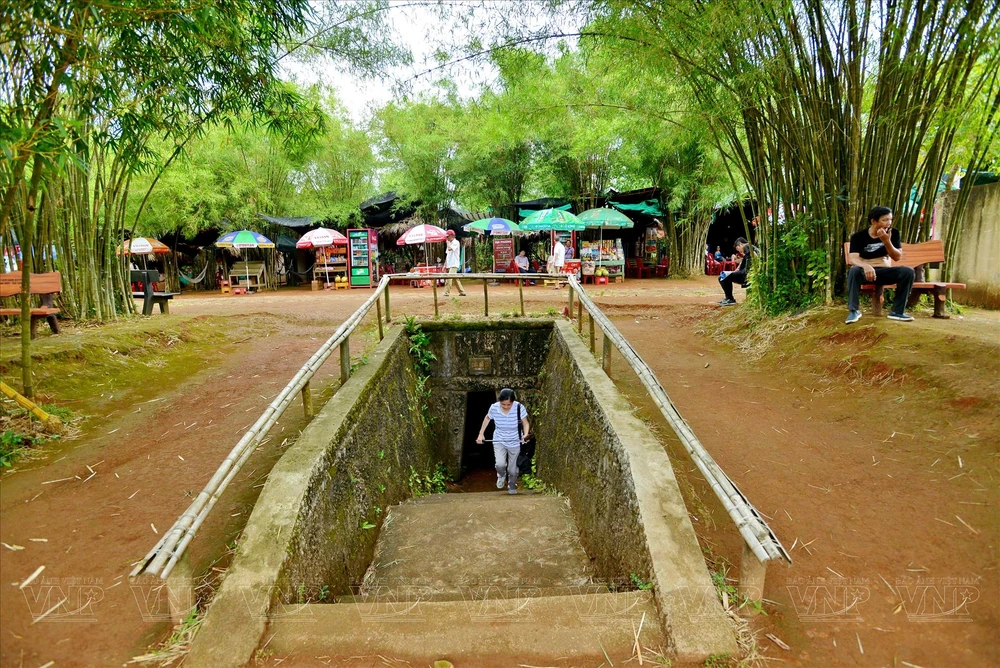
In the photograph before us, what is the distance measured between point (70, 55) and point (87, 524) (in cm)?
266

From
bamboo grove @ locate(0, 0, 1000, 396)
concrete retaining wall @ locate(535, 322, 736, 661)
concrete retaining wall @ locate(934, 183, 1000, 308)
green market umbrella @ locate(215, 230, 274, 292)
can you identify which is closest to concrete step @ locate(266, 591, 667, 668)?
concrete retaining wall @ locate(535, 322, 736, 661)

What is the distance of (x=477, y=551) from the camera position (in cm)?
317

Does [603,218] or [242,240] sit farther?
[242,240]

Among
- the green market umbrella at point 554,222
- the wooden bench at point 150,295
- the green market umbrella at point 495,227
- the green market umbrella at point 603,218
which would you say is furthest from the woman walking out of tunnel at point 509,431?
the green market umbrella at point 495,227

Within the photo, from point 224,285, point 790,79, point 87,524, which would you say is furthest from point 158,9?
point 224,285

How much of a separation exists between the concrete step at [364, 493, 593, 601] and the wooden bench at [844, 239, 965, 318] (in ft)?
12.2

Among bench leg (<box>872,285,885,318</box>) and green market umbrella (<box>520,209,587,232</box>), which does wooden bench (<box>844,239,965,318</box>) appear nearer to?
bench leg (<box>872,285,885,318</box>)

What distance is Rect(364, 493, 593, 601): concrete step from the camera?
9.47 ft

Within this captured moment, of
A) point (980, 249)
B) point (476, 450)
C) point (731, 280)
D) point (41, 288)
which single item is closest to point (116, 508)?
point (41, 288)

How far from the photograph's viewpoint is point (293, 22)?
13.1 ft

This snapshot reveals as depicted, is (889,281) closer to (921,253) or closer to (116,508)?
(921,253)

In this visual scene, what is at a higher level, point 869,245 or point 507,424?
point 869,245

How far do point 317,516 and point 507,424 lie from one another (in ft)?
9.15

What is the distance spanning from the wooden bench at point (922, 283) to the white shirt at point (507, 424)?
362cm
